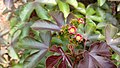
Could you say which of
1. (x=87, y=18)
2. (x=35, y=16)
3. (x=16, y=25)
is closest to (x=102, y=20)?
(x=87, y=18)

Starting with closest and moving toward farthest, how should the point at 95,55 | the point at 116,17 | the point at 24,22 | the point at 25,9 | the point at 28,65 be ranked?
the point at 95,55 → the point at 28,65 → the point at 25,9 → the point at 24,22 → the point at 116,17

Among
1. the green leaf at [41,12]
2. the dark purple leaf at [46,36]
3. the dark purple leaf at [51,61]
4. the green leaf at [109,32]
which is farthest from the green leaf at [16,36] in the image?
the green leaf at [109,32]

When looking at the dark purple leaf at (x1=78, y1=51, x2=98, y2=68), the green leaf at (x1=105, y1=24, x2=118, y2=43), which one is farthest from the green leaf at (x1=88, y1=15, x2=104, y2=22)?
the dark purple leaf at (x1=78, y1=51, x2=98, y2=68)

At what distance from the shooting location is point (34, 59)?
135 centimetres

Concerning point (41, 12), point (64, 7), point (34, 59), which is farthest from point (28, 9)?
point (34, 59)

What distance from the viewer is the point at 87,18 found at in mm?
1718

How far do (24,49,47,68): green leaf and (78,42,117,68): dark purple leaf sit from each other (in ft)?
0.64

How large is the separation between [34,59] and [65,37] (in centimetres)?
18

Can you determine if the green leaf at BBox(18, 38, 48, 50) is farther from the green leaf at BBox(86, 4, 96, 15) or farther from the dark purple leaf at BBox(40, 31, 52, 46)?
the green leaf at BBox(86, 4, 96, 15)

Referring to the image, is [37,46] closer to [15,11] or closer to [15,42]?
[15,42]

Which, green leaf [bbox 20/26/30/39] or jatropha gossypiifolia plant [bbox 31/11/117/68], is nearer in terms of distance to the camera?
jatropha gossypiifolia plant [bbox 31/11/117/68]

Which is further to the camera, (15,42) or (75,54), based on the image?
(15,42)

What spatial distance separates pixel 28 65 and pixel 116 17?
75 centimetres

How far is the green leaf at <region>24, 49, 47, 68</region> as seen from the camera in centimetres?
133
